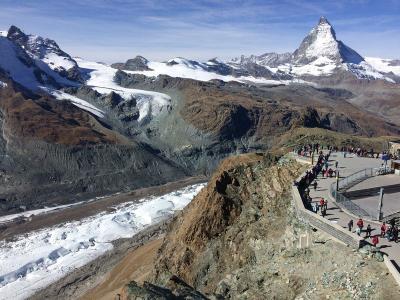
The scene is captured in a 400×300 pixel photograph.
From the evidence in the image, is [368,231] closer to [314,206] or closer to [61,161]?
[314,206]

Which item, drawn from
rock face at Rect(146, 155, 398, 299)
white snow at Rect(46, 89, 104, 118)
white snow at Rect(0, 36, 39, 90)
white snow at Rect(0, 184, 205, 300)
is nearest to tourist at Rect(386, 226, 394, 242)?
rock face at Rect(146, 155, 398, 299)

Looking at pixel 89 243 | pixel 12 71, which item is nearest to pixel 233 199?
pixel 89 243

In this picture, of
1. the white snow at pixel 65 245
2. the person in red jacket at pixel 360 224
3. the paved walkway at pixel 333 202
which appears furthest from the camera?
the white snow at pixel 65 245

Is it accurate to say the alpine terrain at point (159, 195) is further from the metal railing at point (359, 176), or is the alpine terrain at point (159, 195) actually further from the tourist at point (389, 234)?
the metal railing at point (359, 176)

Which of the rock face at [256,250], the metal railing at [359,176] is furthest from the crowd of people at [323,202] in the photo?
the metal railing at [359,176]

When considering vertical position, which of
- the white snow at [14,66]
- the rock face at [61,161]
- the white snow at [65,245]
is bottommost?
the white snow at [65,245]

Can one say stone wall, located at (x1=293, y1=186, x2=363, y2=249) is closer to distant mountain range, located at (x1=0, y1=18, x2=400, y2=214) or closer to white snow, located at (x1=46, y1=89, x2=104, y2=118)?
distant mountain range, located at (x1=0, y1=18, x2=400, y2=214)
